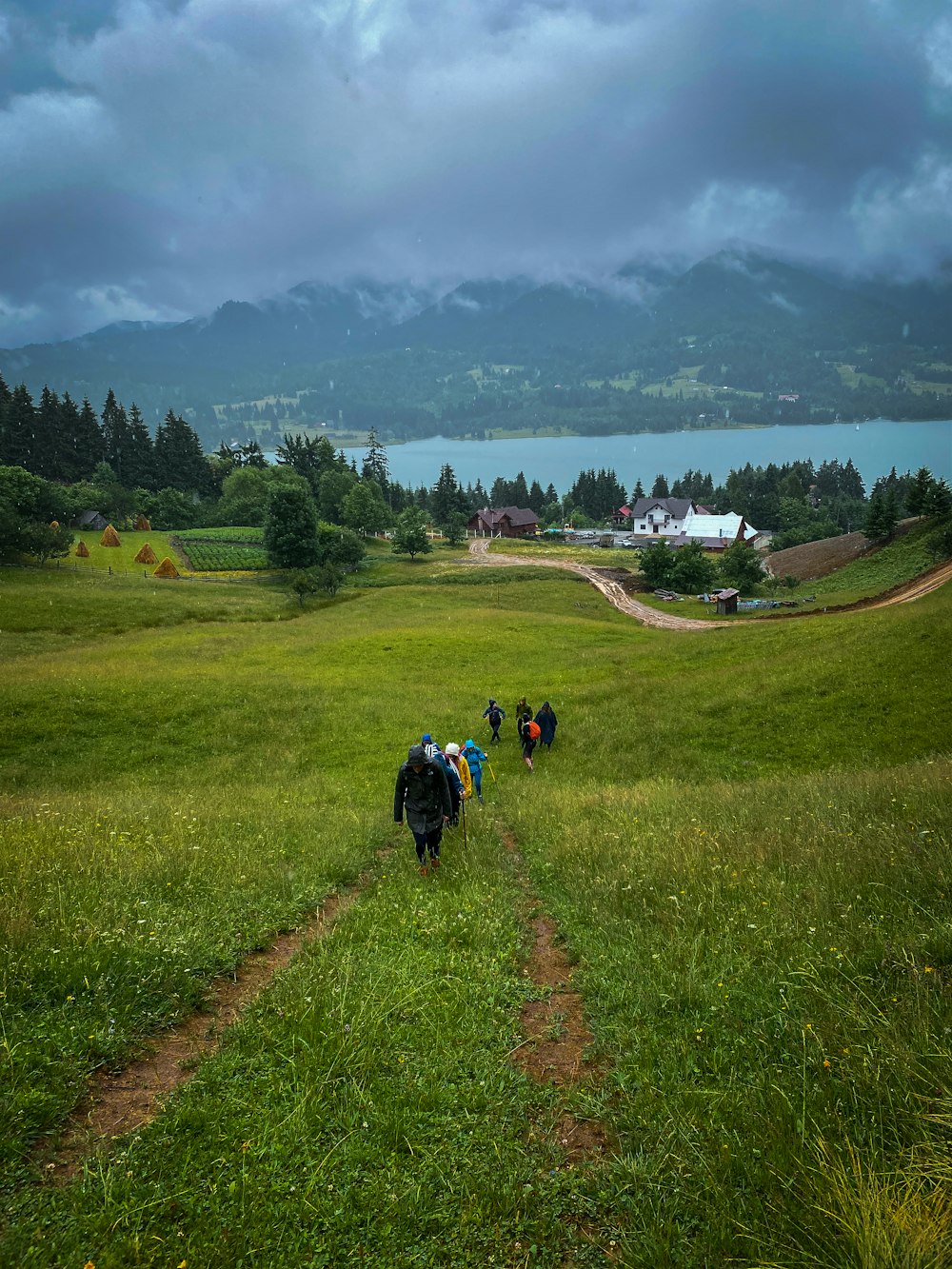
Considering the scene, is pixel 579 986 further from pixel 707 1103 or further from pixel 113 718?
pixel 113 718

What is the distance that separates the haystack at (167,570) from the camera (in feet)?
249

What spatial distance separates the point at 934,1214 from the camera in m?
3.56

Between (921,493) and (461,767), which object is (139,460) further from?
(461,767)

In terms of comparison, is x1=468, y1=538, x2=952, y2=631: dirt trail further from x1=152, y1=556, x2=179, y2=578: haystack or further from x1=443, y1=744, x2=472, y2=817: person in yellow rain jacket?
x1=152, y1=556, x2=179, y2=578: haystack

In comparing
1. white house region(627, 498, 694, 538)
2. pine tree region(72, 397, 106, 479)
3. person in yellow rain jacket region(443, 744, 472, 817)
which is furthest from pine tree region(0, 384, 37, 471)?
person in yellow rain jacket region(443, 744, 472, 817)

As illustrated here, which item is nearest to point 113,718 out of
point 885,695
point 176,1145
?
point 176,1145

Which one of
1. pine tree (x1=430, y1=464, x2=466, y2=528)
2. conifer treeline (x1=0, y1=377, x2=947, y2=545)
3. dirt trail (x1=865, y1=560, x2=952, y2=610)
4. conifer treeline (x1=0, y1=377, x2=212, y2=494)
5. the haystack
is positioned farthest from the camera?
pine tree (x1=430, y1=464, x2=466, y2=528)

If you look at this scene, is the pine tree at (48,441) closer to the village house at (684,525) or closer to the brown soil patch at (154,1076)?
the village house at (684,525)

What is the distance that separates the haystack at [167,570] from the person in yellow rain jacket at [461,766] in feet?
234

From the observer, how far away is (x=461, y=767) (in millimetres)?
14336

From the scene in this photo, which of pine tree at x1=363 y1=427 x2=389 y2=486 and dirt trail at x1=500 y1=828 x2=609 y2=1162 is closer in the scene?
dirt trail at x1=500 y1=828 x2=609 y2=1162

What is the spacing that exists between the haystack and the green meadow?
64.6 meters

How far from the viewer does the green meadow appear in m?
4.18

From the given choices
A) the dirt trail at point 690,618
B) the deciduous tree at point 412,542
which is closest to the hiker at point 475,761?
the dirt trail at point 690,618
